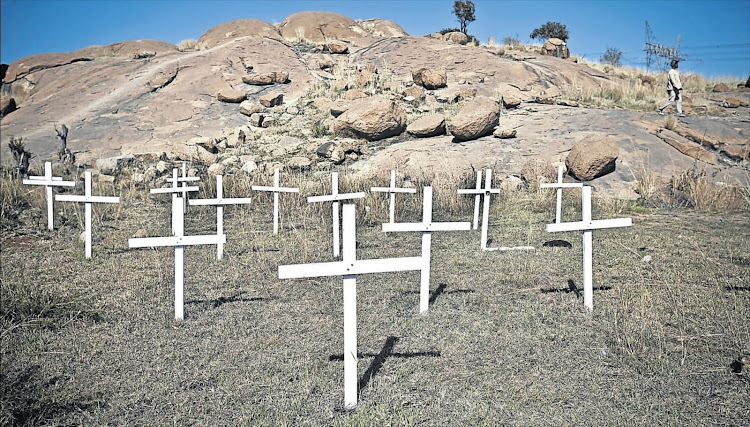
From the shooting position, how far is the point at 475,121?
16578 millimetres

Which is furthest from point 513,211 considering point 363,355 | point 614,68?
point 614,68

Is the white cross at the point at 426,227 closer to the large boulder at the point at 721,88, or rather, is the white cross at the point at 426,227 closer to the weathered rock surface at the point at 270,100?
the weathered rock surface at the point at 270,100

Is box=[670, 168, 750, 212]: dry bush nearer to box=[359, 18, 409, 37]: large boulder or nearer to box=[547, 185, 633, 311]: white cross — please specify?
box=[547, 185, 633, 311]: white cross

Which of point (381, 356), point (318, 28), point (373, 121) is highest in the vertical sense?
point (318, 28)

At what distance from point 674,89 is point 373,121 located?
10074 mm

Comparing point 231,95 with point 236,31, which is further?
point 236,31

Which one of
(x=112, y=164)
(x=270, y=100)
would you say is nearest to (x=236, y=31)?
(x=270, y=100)

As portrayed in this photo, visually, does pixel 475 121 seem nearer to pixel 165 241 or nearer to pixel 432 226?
pixel 432 226

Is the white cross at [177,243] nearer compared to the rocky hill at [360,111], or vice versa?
the white cross at [177,243]

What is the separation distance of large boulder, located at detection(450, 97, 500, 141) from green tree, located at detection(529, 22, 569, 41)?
3013 cm

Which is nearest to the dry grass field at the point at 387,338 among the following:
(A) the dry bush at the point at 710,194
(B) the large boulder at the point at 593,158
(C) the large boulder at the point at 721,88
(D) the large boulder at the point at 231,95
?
(A) the dry bush at the point at 710,194

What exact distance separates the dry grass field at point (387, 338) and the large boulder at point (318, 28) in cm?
2355

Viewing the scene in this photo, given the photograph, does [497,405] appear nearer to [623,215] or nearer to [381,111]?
[623,215]

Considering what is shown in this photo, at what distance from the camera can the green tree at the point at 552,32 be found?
142 feet
